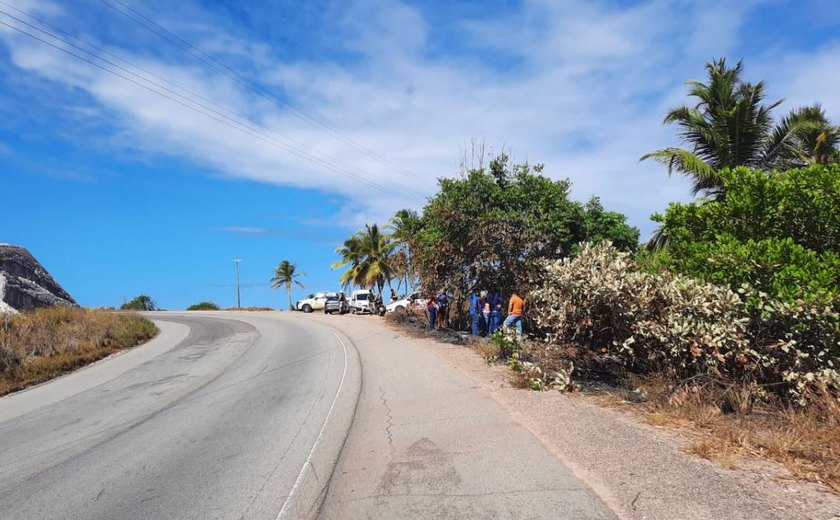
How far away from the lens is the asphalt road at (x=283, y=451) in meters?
5.55

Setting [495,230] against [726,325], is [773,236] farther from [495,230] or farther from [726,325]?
[495,230]

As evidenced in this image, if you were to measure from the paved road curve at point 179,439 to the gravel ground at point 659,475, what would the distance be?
9.18 ft

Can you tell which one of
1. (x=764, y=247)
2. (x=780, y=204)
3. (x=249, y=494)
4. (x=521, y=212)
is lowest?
(x=249, y=494)

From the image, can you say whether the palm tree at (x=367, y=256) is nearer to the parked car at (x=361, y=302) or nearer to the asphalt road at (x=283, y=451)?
the parked car at (x=361, y=302)

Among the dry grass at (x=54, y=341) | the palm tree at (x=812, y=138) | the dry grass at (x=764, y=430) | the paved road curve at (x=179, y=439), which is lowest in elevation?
the paved road curve at (x=179, y=439)

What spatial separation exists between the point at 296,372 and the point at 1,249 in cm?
2502

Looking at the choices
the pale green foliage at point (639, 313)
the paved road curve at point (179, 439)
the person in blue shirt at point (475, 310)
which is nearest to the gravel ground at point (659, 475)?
the pale green foliage at point (639, 313)

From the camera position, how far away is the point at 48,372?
18500 millimetres

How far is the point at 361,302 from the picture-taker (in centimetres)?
4462

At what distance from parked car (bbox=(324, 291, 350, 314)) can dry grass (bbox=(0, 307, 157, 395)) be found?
1762cm

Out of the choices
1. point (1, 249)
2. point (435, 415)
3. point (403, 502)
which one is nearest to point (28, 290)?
point (1, 249)

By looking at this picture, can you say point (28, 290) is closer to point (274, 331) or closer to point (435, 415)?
point (274, 331)

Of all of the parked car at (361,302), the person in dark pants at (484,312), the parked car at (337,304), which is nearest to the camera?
the person in dark pants at (484,312)

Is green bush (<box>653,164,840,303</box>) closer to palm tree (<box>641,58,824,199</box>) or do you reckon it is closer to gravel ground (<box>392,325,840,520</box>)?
gravel ground (<box>392,325,840,520</box>)
